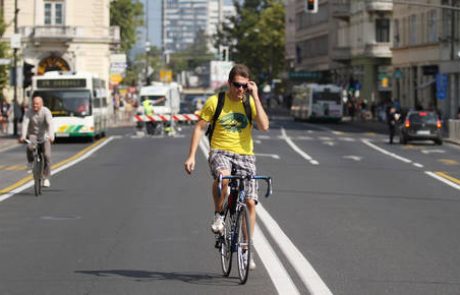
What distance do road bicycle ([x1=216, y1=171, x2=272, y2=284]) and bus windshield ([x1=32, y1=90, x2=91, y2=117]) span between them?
3697 centimetres

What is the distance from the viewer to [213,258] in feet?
40.3

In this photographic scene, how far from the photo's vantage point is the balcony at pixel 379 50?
9369 cm

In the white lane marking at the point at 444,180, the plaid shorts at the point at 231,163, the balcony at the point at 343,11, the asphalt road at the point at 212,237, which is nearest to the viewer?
the asphalt road at the point at 212,237

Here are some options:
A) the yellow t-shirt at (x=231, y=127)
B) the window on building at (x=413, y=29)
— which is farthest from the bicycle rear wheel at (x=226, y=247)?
the window on building at (x=413, y=29)

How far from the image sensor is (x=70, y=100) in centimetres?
4788

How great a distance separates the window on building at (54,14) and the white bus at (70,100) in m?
37.0

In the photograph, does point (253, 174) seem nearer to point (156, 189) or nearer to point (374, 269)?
point (374, 269)

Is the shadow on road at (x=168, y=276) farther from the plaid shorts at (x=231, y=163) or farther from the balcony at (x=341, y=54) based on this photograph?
the balcony at (x=341, y=54)

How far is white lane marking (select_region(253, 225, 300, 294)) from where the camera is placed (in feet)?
33.3

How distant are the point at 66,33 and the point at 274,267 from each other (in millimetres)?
73632

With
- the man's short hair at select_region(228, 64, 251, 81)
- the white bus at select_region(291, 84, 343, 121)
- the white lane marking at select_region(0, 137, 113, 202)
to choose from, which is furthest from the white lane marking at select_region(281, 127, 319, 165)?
the white bus at select_region(291, 84, 343, 121)

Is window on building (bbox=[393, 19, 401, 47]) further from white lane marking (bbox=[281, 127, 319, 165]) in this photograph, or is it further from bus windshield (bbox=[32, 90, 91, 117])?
bus windshield (bbox=[32, 90, 91, 117])

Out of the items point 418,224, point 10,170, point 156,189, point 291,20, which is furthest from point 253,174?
point 291,20

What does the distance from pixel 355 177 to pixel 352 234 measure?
1221 centimetres
